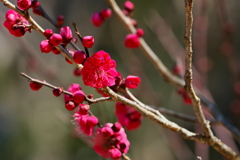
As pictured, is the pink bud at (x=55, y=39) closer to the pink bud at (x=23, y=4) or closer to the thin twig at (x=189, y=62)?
the pink bud at (x=23, y=4)

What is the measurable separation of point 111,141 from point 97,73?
0.22m

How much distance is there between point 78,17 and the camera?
168 inches

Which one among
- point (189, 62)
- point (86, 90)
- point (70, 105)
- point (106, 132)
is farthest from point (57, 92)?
point (86, 90)

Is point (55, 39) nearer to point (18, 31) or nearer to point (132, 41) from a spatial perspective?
point (18, 31)

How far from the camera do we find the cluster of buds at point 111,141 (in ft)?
2.95

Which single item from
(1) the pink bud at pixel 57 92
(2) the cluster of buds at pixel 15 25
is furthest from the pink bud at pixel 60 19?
(1) the pink bud at pixel 57 92

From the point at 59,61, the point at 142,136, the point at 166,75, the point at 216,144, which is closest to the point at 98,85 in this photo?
the point at 216,144

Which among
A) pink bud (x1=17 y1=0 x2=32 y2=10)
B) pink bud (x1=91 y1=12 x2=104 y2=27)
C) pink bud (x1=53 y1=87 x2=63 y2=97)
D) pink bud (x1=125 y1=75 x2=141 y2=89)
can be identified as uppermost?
pink bud (x1=17 y1=0 x2=32 y2=10)

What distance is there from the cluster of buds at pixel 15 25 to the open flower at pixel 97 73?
17 centimetres

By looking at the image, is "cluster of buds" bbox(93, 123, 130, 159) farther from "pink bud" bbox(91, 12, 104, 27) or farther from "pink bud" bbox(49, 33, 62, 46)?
"pink bud" bbox(91, 12, 104, 27)

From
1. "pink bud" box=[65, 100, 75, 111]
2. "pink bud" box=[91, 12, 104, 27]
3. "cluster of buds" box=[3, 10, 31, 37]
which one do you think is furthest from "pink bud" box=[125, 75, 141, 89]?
"pink bud" box=[91, 12, 104, 27]

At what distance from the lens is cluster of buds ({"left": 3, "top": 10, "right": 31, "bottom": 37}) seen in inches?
31.9

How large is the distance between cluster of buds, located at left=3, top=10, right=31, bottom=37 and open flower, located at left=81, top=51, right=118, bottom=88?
17 cm

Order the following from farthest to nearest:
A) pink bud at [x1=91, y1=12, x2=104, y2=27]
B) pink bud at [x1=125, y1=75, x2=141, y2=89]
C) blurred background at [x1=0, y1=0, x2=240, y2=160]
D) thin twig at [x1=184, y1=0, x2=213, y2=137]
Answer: blurred background at [x1=0, y1=0, x2=240, y2=160] → pink bud at [x1=91, y1=12, x2=104, y2=27] → pink bud at [x1=125, y1=75, x2=141, y2=89] → thin twig at [x1=184, y1=0, x2=213, y2=137]
